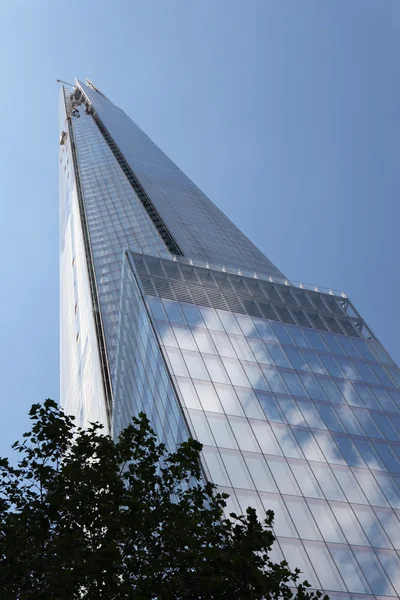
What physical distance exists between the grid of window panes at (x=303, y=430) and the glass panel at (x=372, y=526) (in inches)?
2.8

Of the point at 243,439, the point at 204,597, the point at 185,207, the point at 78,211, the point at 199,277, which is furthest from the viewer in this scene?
the point at 78,211

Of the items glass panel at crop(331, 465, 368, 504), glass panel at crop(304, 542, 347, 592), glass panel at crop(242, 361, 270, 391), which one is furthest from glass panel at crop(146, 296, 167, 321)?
glass panel at crop(304, 542, 347, 592)

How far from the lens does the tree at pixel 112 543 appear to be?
1692cm

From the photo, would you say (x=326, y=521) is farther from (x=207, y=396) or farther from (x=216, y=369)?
(x=216, y=369)

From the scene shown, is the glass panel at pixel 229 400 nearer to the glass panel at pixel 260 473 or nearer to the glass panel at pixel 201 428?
the glass panel at pixel 201 428

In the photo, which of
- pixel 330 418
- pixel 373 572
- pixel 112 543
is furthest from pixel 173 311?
pixel 112 543

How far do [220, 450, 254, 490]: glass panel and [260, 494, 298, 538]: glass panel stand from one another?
1144mm

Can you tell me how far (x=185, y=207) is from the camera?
128125 mm

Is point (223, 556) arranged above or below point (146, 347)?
below

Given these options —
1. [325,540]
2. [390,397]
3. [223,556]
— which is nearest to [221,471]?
[325,540]

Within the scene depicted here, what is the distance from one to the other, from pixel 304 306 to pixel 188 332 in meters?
15.1

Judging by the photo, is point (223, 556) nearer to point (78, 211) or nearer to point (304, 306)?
point (304, 306)

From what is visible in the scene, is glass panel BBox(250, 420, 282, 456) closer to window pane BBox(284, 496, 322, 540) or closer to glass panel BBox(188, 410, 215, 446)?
glass panel BBox(188, 410, 215, 446)

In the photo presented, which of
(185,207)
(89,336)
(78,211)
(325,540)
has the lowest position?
(325,540)
